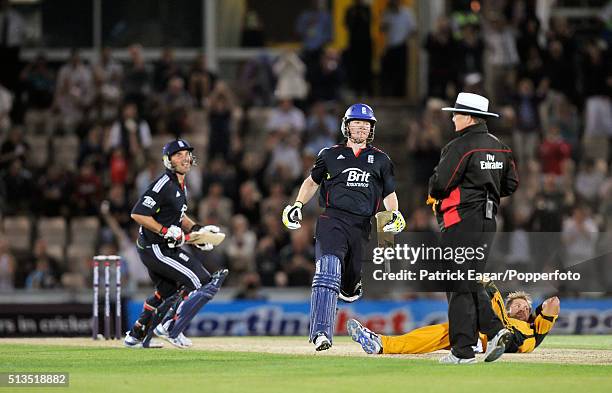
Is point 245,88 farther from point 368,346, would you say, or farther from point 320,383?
point 320,383

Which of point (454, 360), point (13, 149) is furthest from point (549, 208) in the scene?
point (454, 360)

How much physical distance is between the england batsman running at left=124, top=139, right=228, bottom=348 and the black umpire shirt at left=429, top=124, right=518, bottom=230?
3.68 metres

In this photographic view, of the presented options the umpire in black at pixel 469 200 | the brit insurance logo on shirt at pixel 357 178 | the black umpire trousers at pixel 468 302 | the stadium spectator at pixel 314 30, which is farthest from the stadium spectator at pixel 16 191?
the black umpire trousers at pixel 468 302

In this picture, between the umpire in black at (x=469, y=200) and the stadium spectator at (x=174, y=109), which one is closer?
the umpire in black at (x=469, y=200)

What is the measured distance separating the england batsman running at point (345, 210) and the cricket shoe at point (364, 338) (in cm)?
33

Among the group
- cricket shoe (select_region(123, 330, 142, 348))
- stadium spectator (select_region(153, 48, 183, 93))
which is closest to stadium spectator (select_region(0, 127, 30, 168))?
stadium spectator (select_region(153, 48, 183, 93))

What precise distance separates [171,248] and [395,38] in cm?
1281

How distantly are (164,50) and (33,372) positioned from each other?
50.3 feet

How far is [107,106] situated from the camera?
27.5 meters

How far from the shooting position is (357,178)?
14.3m

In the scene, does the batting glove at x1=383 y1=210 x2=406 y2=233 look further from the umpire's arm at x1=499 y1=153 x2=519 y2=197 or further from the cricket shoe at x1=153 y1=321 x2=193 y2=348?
the cricket shoe at x1=153 y1=321 x2=193 y2=348

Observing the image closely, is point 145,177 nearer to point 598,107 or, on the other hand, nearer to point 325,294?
A: point 598,107

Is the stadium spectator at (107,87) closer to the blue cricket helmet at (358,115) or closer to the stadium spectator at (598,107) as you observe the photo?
the stadium spectator at (598,107)

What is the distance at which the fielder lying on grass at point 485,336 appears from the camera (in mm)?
14414
